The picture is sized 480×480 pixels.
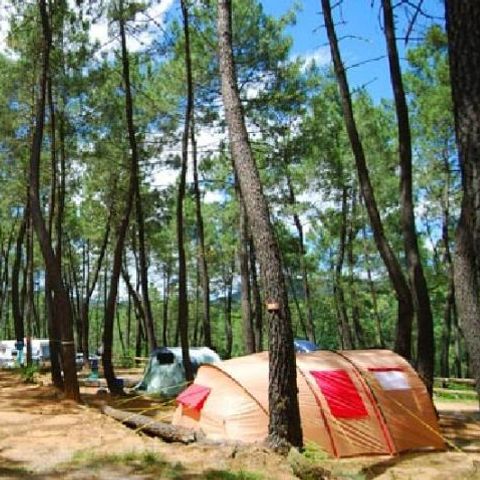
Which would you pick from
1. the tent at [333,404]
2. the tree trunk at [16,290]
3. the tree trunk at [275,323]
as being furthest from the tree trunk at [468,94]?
the tree trunk at [16,290]

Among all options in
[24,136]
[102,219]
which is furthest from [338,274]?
[24,136]

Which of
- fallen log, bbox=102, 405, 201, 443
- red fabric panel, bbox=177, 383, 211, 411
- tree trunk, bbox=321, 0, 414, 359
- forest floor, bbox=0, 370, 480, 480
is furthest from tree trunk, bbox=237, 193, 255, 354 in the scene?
fallen log, bbox=102, 405, 201, 443

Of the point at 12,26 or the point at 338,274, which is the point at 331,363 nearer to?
the point at 12,26

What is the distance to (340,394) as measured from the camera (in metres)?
9.09

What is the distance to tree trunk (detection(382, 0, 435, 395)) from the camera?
1023cm

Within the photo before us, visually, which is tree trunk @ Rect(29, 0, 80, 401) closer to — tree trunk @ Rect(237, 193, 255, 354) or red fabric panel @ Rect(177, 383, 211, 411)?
red fabric panel @ Rect(177, 383, 211, 411)

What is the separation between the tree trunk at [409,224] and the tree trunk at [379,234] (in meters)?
0.49

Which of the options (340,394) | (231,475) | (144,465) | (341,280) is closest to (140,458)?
(144,465)

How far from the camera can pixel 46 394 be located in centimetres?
1232

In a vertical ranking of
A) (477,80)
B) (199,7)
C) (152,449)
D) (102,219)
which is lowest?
(152,449)

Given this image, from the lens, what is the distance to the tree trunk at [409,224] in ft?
33.6

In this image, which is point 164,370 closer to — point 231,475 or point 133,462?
point 133,462

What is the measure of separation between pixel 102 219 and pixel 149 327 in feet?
27.7

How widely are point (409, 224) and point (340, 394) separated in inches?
127
